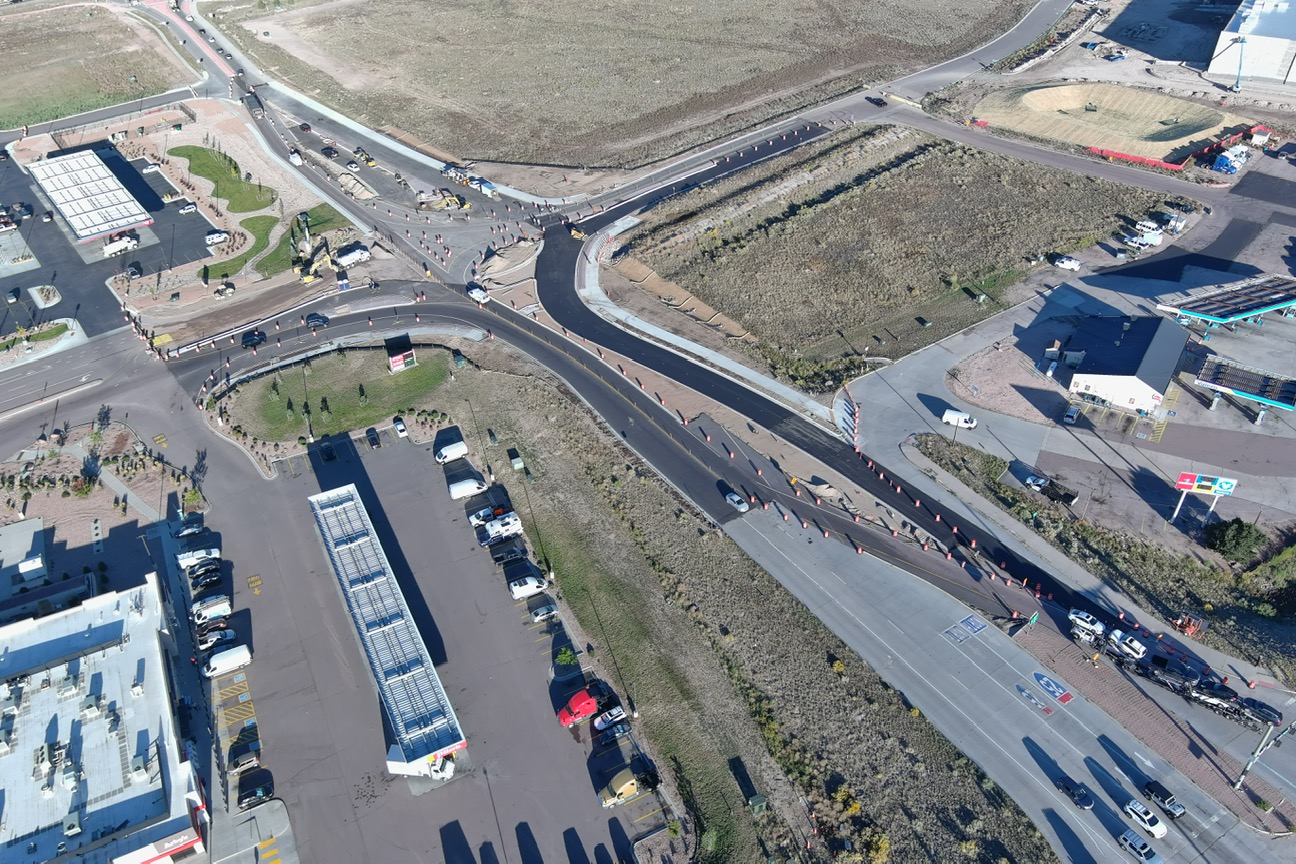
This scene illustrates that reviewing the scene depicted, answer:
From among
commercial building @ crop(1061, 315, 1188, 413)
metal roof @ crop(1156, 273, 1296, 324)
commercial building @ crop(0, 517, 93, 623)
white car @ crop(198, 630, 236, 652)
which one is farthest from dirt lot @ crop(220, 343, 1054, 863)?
metal roof @ crop(1156, 273, 1296, 324)

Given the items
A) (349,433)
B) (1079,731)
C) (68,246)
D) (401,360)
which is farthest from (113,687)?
(68,246)

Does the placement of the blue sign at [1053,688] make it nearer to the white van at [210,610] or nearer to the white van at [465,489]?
the white van at [465,489]

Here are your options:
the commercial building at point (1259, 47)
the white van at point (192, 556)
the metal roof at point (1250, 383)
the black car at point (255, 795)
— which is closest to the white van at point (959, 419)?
the metal roof at point (1250, 383)

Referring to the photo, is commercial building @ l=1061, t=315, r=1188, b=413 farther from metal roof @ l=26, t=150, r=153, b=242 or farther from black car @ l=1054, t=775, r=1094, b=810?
metal roof @ l=26, t=150, r=153, b=242

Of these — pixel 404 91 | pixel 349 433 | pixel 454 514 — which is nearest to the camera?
pixel 454 514

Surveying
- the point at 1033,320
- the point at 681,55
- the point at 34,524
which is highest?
the point at 681,55

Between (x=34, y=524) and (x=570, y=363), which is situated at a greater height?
(x=570, y=363)

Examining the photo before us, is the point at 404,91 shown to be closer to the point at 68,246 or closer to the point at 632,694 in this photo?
the point at 68,246
